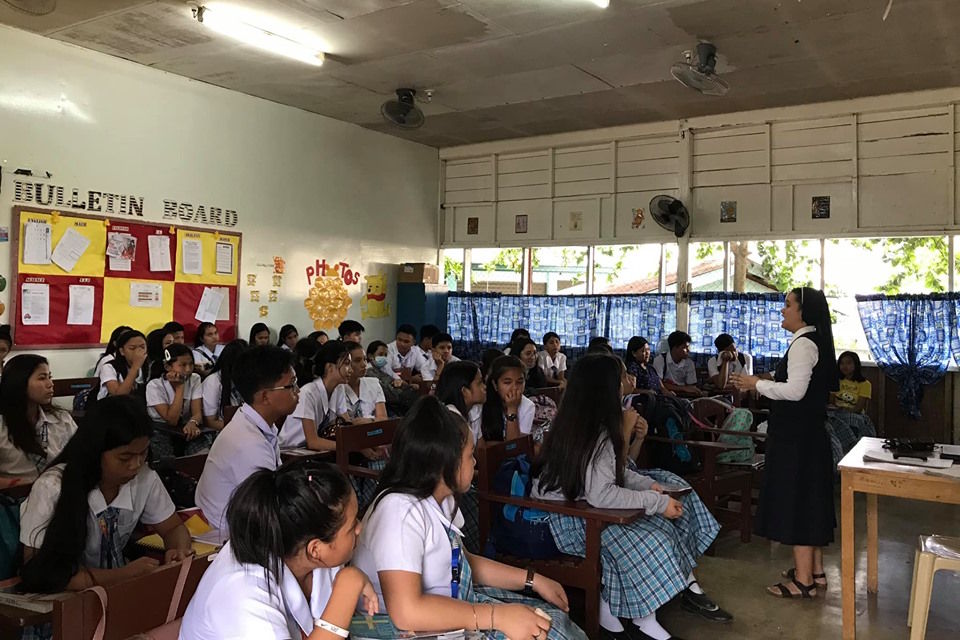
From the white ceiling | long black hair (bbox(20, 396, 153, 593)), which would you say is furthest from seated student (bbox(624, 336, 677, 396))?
long black hair (bbox(20, 396, 153, 593))

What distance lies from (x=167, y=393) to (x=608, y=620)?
3177mm

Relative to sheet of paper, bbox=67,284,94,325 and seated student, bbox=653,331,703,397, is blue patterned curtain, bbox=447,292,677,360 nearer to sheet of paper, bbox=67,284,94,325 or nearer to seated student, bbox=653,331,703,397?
seated student, bbox=653,331,703,397

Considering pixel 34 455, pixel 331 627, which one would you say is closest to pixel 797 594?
pixel 331 627

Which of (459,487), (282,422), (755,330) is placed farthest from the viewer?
(755,330)

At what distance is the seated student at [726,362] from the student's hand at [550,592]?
5.36 metres

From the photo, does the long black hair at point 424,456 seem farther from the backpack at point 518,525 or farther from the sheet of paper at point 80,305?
the sheet of paper at point 80,305

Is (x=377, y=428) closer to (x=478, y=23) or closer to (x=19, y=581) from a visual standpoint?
(x=19, y=581)

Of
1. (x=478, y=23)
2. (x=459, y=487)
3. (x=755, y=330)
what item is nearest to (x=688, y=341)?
(x=755, y=330)

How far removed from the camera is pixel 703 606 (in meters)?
3.29

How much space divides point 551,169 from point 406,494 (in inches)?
289

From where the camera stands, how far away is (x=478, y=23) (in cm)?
529

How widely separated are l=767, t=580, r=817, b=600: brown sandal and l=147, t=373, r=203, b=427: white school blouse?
11.7 ft

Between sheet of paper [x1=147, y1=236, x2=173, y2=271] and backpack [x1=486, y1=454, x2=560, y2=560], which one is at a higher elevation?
sheet of paper [x1=147, y1=236, x2=173, y2=271]

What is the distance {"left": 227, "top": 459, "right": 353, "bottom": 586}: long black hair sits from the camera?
4.84 feet
